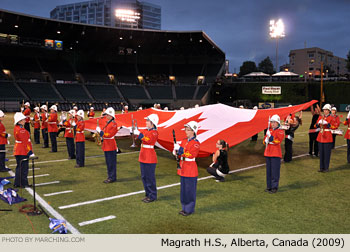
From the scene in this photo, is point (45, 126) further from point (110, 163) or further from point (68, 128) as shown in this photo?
point (110, 163)

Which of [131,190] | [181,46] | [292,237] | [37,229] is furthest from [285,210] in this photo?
[181,46]

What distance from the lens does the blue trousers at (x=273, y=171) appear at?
7.08 metres

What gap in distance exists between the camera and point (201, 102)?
49.7 m

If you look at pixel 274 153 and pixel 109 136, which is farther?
pixel 109 136

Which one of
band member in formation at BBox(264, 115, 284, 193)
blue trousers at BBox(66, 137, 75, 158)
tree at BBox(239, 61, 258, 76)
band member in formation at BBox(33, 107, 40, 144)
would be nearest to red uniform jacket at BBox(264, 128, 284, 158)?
band member in formation at BBox(264, 115, 284, 193)

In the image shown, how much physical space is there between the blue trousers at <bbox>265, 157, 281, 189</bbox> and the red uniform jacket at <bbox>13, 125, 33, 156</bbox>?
6242 mm

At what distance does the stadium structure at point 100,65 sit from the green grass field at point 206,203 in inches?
1416

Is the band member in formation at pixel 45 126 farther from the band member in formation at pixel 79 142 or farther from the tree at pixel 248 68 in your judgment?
the tree at pixel 248 68

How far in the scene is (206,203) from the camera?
253 inches

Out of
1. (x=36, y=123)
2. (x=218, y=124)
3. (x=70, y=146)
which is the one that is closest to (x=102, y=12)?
(x=36, y=123)

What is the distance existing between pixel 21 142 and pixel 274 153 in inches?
255

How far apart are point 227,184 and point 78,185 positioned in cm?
410

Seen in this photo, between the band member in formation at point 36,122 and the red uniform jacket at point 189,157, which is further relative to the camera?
the band member in formation at point 36,122

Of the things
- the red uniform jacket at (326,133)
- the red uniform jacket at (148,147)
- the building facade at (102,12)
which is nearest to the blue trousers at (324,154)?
the red uniform jacket at (326,133)
